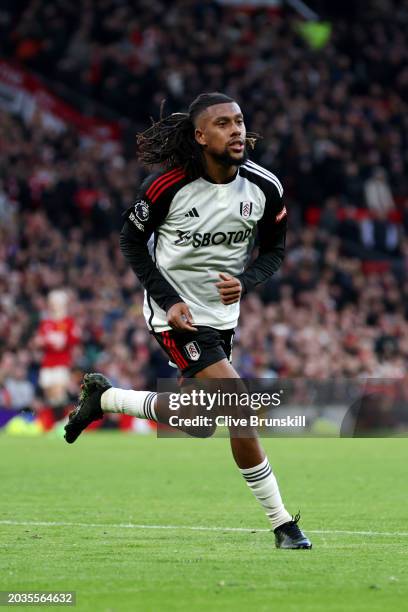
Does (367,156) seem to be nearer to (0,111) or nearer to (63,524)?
(0,111)

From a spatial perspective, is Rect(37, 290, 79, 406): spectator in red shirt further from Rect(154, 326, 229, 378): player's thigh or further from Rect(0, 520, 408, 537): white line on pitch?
Rect(154, 326, 229, 378): player's thigh

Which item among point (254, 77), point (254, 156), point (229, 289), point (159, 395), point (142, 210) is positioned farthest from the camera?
point (254, 77)

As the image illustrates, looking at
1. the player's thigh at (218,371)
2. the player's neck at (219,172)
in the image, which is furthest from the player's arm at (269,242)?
the player's thigh at (218,371)

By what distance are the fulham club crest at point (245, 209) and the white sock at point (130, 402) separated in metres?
1.14

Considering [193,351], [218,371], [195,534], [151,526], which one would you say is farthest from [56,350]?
[218,371]

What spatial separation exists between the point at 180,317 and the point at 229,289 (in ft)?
1.03

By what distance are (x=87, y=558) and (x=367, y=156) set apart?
2192cm

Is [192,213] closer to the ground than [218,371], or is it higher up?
higher up

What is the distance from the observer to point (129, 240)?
309 inches

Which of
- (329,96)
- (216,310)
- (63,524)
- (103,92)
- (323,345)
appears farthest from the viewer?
(329,96)

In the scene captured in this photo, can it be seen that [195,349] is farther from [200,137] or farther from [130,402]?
[200,137]

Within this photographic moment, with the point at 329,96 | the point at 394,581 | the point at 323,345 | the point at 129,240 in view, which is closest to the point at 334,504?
the point at 129,240

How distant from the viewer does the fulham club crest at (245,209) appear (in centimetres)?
779

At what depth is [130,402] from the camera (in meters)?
7.92
